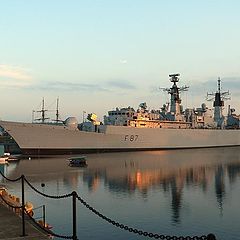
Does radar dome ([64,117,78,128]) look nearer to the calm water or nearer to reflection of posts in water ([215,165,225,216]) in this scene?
the calm water

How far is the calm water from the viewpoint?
16703 mm

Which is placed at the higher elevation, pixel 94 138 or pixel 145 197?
pixel 94 138

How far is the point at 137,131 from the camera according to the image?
63188 mm

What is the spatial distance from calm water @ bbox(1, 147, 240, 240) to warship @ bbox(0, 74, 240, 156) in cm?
1469

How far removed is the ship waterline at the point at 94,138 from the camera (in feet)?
180

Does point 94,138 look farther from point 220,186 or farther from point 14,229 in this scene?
point 14,229

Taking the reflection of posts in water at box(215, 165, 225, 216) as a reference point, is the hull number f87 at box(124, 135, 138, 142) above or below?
above

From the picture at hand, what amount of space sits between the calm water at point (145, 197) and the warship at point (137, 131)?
1469cm

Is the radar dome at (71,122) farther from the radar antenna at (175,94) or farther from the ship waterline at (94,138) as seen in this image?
the radar antenna at (175,94)

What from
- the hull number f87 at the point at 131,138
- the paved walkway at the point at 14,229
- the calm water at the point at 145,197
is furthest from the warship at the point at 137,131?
the paved walkway at the point at 14,229

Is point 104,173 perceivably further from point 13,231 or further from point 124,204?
Answer: point 13,231

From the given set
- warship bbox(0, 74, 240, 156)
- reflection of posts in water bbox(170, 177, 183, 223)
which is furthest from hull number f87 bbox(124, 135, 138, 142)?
reflection of posts in water bbox(170, 177, 183, 223)

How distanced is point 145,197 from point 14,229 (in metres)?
15.3

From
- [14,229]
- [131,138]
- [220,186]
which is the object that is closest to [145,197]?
[220,186]
